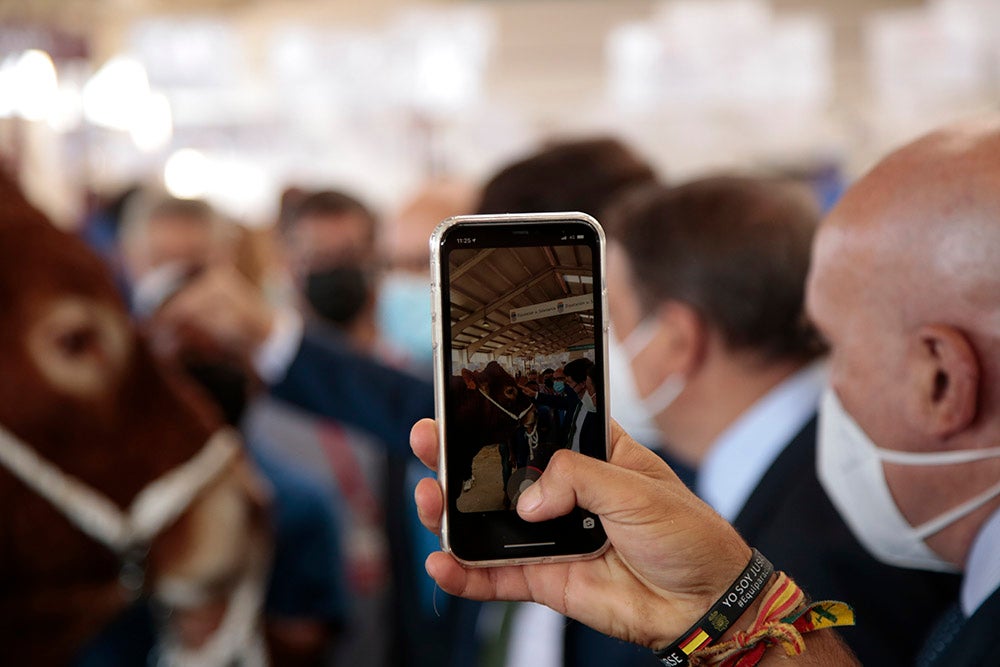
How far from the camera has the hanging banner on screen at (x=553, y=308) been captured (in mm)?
682

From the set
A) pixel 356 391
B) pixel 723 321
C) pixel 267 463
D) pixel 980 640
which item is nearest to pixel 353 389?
pixel 356 391

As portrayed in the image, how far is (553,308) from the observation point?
693 mm

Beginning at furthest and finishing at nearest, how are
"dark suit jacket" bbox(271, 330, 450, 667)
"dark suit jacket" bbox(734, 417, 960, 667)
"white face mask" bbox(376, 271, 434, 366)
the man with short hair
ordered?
"white face mask" bbox(376, 271, 434, 366) → the man with short hair → "dark suit jacket" bbox(271, 330, 450, 667) → "dark suit jacket" bbox(734, 417, 960, 667)

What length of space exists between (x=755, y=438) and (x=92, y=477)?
2.83ft

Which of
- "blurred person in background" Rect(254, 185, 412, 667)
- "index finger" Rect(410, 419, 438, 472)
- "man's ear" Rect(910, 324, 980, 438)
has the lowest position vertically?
"blurred person in background" Rect(254, 185, 412, 667)

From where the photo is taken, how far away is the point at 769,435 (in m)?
1.51

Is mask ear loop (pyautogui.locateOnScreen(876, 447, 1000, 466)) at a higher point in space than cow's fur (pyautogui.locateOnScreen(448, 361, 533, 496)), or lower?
lower

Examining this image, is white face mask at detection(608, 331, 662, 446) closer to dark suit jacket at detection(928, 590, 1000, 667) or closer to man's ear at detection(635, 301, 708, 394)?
man's ear at detection(635, 301, 708, 394)

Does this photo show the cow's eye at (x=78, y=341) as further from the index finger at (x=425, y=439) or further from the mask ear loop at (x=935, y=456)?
the mask ear loop at (x=935, y=456)

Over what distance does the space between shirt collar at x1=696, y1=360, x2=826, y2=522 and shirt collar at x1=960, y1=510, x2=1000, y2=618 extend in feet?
1.38

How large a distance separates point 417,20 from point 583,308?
4866 mm

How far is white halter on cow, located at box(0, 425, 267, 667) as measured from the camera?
1339mm

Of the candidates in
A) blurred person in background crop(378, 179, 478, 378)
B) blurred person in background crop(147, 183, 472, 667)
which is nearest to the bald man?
blurred person in background crop(147, 183, 472, 667)

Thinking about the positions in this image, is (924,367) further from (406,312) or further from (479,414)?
(406,312)
